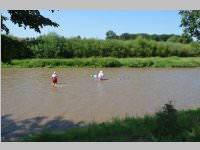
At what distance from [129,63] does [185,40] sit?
39017mm

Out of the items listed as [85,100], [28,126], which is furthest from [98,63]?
[28,126]

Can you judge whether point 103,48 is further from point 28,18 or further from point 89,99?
point 28,18

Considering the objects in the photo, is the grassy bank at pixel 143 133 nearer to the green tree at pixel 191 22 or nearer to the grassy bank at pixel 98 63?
the green tree at pixel 191 22

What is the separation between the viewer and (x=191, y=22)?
12680 mm

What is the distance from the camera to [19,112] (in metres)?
17.5

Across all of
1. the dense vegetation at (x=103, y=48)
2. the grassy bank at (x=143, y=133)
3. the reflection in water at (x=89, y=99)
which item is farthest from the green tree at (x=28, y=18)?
the dense vegetation at (x=103, y=48)

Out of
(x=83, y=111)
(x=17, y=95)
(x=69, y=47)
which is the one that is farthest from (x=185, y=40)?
(x=69, y=47)

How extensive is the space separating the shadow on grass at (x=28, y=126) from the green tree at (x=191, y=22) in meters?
5.41

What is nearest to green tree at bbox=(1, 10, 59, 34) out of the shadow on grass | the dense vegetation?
the shadow on grass

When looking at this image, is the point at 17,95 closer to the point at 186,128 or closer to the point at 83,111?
the point at 83,111

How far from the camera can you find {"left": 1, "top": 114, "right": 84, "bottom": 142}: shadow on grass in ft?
43.8

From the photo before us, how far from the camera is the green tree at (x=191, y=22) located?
1248 cm

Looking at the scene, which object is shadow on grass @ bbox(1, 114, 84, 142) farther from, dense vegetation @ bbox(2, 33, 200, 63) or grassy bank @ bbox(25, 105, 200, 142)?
dense vegetation @ bbox(2, 33, 200, 63)

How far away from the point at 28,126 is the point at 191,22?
7.18 m
